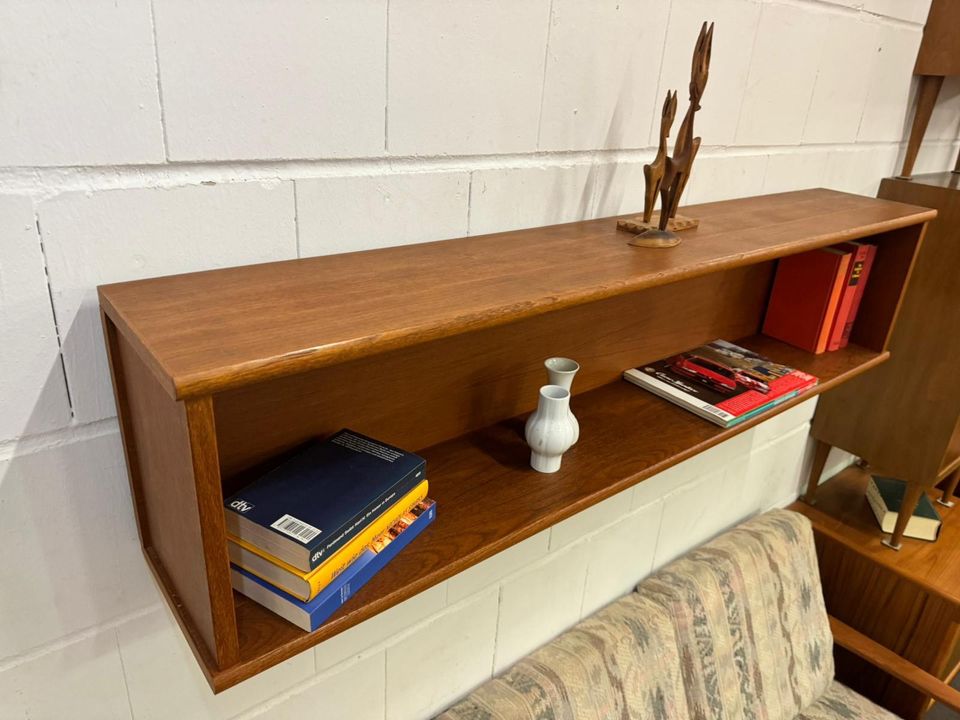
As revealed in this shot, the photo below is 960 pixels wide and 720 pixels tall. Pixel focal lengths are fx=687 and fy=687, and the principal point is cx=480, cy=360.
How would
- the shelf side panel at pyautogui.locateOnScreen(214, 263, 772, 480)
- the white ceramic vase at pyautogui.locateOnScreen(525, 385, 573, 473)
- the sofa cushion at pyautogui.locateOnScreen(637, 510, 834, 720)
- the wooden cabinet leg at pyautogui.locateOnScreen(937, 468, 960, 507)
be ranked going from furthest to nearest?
the wooden cabinet leg at pyautogui.locateOnScreen(937, 468, 960, 507) < the sofa cushion at pyautogui.locateOnScreen(637, 510, 834, 720) < the white ceramic vase at pyautogui.locateOnScreen(525, 385, 573, 473) < the shelf side panel at pyautogui.locateOnScreen(214, 263, 772, 480)

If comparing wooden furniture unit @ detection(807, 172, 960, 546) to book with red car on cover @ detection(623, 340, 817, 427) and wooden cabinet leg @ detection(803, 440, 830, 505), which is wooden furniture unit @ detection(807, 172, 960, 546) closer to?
wooden cabinet leg @ detection(803, 440, 830, 505)

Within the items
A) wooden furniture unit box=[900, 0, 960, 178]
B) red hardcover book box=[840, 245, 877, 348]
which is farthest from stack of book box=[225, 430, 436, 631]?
wooden furniture unit box=[900, 0, 960, 178]

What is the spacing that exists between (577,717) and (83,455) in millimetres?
1020

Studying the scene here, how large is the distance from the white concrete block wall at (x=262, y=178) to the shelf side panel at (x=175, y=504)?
0.11 feet

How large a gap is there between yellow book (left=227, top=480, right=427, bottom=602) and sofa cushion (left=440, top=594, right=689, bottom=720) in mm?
714

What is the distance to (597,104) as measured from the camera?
1.08m

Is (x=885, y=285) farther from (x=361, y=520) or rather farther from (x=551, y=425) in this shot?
(x=361, y=520)

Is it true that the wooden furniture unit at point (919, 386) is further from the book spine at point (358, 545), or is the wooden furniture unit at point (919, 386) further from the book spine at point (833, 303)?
the book spine at point (358, 545)

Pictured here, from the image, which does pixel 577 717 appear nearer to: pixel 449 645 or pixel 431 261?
pixel 449 645

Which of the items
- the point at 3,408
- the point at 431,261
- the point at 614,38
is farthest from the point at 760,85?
the point at 3,408

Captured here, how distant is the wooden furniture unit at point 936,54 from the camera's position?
5.50ft

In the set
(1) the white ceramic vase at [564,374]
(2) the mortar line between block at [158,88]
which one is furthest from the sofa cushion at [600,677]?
(2) the mortar line between block at [158,88]

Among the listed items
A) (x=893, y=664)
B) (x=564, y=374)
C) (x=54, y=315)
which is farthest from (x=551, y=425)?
(x=893, y=664)

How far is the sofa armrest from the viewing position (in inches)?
67.7
